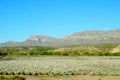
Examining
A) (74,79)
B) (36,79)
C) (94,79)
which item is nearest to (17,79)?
(36,79)

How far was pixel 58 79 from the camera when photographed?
29.2m

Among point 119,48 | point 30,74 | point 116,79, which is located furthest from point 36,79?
point 119,48

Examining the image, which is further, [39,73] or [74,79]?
[39,73]

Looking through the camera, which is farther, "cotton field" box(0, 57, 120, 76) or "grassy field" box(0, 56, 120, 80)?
"cotton field" box(0, 57, 120, 76)

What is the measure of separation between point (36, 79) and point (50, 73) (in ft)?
19.2

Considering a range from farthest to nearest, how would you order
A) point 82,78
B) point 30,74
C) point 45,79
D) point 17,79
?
point 30,74, point 82,78, point 45,79, point 17,79

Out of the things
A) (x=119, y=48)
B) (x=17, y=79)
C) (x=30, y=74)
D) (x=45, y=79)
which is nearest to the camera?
(x=17, y=79)

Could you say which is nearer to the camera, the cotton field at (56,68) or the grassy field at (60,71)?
the grassy field at (60,71)

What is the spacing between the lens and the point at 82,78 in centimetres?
3078

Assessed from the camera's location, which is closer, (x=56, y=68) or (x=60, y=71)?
(x=60, y=71)

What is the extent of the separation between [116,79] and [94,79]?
2342mm

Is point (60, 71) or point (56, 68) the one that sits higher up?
point (56, 68)

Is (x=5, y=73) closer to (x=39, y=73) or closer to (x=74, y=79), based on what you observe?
(x=39, y=73)

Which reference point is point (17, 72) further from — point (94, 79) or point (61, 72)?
point (94, 79)
